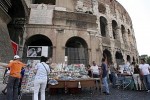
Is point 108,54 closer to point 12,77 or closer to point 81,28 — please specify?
point 81,28

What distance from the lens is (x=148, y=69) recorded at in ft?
23.1

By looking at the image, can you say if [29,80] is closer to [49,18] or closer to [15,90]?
[15,90]

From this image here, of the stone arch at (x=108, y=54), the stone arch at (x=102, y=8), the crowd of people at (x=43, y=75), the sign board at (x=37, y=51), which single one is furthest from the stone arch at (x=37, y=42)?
the stone arch at (x=102, y=8)

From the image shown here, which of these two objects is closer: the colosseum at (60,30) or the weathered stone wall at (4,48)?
the weathered stone wall at (4,48)

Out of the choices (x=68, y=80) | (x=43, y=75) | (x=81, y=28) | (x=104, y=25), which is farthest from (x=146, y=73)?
(x=104, y=25)

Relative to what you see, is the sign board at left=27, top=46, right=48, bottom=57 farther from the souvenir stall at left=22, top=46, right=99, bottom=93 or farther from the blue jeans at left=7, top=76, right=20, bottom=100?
the blue jeans at left=7, top=76, right=20, bottom=100

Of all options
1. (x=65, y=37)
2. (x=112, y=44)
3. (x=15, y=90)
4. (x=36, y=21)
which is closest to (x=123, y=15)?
(x=112, y=44)

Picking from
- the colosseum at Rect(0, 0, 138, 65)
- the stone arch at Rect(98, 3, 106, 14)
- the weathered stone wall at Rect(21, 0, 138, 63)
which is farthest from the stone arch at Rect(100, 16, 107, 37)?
the stone arch at Rect(98, 3, 106, 14)

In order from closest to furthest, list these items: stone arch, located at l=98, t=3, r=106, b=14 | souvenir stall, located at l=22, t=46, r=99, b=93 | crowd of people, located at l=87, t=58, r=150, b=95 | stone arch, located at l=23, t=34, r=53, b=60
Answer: souvenir stall, located at l=22, t=46, r=99, b=93 → crowd of people, located at l=87, t=58, r=150, b=95 → stone arch, located at l=23, t=34, r=53, b=60 → stone arch, located at l=98, t=3, r=106, b=14

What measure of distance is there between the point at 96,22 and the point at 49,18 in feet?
15.5

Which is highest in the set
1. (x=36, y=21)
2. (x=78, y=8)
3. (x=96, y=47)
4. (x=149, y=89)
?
(x=78, y=8)

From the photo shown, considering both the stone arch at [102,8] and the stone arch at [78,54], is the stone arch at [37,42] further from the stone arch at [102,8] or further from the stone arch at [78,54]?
the stone arch at [102,8]

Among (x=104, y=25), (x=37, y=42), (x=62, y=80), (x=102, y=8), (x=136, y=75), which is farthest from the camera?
(x=104, y=25)

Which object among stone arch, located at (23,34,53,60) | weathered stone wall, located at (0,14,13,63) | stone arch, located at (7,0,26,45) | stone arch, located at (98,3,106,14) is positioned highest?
stone arch, located at (98,3,106,14)
